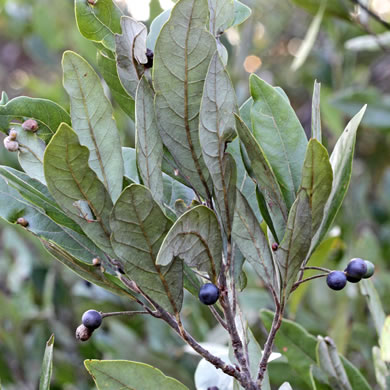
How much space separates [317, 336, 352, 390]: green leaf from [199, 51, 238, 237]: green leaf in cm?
36

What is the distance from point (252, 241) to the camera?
0.84 metres

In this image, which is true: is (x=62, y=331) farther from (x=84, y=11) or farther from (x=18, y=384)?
(x=84, y=11)

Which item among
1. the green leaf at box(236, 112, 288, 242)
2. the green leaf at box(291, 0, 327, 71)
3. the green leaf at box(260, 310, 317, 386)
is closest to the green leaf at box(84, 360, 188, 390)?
the green leaf at box(236, 112, 288, 242)

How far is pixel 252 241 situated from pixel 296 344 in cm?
41

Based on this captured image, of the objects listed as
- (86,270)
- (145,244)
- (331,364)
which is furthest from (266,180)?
(331,364)

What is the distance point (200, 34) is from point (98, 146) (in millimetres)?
195

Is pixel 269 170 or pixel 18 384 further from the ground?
pixel 269 170

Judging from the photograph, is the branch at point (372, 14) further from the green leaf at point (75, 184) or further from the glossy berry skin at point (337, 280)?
the green leaf at point (75, 184)

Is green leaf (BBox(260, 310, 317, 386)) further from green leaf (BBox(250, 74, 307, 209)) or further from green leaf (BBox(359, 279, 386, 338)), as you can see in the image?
green leaf (BBox(250, 74, 307, 209))

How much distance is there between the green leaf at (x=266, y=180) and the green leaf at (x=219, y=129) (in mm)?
24

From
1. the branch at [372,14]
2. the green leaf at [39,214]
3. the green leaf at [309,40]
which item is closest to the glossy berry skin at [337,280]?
the green leaf at [39,214]

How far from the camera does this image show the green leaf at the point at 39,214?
83 cm

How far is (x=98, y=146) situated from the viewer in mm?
789

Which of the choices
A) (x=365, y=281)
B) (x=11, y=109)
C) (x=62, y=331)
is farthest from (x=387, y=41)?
(x=11, y=109)
